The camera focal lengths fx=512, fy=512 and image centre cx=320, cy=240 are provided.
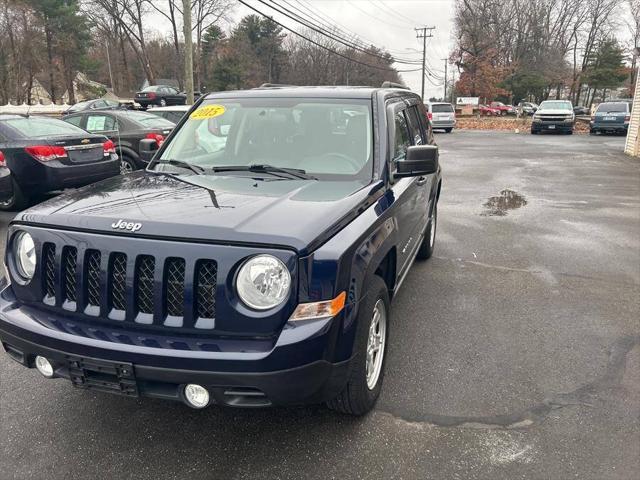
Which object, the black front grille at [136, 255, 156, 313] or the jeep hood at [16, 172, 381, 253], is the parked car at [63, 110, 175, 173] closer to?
the jeep hood at [16, 172, 381, 253]

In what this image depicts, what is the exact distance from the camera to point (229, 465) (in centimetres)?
257

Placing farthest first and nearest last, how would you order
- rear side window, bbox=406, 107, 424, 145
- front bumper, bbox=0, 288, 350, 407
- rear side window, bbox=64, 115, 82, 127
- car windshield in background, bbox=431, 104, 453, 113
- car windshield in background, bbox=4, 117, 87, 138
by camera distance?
car windshield in background, bbox=431, 104, 453, 113 < rear side window, bbox=64, 115, 82, 127 < car windshield in background, bbox=4, 117, 87, 138 < rear side window, bbox=406, 107, 424, 145 < front bumper, bbox=0, 288, 350, 407

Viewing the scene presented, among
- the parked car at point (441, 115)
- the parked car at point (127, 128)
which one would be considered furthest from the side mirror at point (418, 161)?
the parked car at point (441, 115)

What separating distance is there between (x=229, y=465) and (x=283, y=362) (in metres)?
0.77

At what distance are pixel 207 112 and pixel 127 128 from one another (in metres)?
6.86

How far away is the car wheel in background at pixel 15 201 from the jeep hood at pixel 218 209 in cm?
524

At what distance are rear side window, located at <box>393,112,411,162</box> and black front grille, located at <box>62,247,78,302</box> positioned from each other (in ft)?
7.03

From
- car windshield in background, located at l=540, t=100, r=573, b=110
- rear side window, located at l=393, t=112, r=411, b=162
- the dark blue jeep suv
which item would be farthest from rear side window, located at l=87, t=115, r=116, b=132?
car windshield in background, located at l=540, t=100, r=573, b=110

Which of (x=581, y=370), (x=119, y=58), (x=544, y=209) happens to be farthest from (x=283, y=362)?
A: (x=119, y=58)

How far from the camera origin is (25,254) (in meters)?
2.68

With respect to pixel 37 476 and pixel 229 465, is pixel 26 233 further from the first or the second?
pixel 229 465

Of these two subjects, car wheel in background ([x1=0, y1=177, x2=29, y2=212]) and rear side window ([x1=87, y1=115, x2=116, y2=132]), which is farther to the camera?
rear side window ([x1=87, y1=115, x2=116, y2=132])

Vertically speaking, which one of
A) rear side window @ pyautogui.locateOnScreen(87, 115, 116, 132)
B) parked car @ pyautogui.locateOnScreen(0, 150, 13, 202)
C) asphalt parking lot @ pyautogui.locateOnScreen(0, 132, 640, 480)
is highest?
rear side window @ pyautogui.locateOnScreen(87, 115, 116, 132)

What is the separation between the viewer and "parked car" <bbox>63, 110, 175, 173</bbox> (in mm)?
10062
